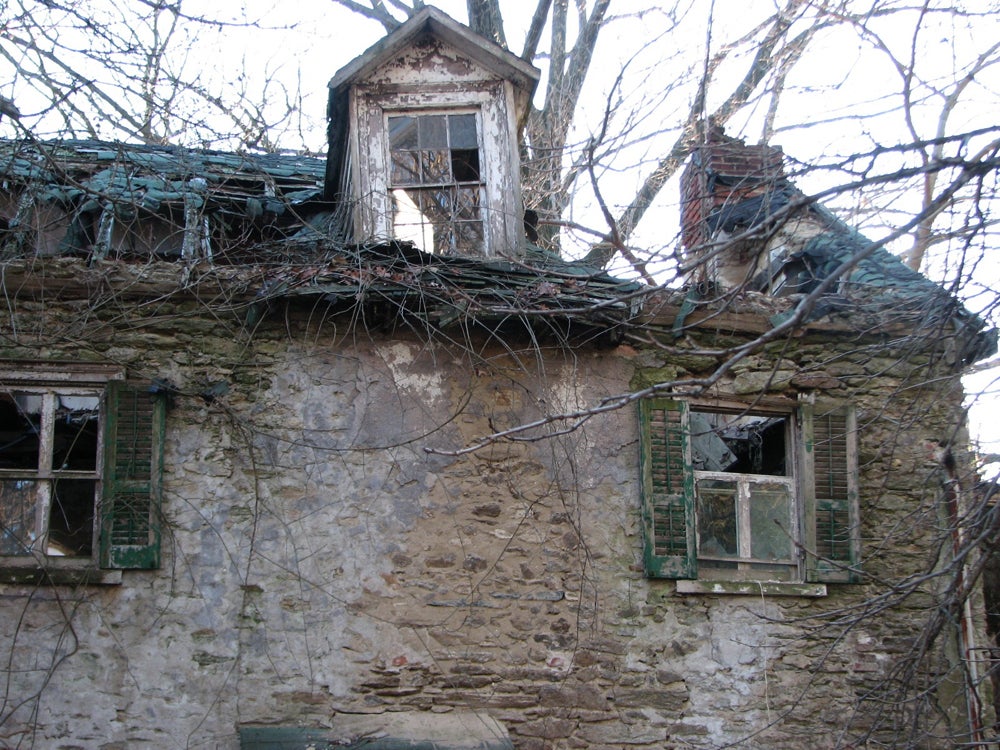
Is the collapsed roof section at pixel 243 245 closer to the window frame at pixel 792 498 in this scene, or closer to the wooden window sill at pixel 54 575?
the window frame at pixel 792 498

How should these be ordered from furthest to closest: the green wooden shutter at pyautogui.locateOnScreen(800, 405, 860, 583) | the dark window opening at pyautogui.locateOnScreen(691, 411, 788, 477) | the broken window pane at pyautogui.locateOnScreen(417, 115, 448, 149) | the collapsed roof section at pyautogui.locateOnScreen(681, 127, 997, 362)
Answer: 1. the broken window pane at pyautogui.locateOnScreen(417, 115, 448, 149)
2. the dark window opening at pyautogui.locateOnScreen(691, 411, 788, 477)
3. the green wooden shutter at pyautogui.locateOnScreen(800, 405, 860, 583)
4. the collapsed roof section at pyautogui.locateOnScreen(681, 127, 997, 362)

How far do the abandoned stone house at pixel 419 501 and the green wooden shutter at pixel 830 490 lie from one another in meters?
0.02

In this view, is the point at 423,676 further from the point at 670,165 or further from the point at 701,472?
the point at 670,165

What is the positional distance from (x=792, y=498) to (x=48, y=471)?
15.5 ft

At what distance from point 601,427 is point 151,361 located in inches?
113

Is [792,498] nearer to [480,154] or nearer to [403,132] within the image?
[480,154]

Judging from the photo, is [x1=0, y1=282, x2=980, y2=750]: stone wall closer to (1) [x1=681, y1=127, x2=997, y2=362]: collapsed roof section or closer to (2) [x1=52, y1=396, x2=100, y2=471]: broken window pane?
(2) [x1=52, y1=396, x2=100, y2=471]: broken window pane

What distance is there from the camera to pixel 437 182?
26.9ft

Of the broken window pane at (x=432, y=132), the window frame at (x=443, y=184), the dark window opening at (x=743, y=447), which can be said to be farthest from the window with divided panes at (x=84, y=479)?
the dark window opening at (x=743, y=447)

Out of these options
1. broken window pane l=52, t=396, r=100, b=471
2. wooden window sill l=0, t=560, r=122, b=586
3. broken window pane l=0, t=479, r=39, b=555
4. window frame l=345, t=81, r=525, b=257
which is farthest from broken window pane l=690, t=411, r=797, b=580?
broken window pane l=0, t=479, r=39, b=555

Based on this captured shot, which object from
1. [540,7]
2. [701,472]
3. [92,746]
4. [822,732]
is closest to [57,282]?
[92,746]

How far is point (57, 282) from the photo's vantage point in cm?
711

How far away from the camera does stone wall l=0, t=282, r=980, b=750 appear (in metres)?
6.66

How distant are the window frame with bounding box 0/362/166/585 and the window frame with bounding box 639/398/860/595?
119 inches
